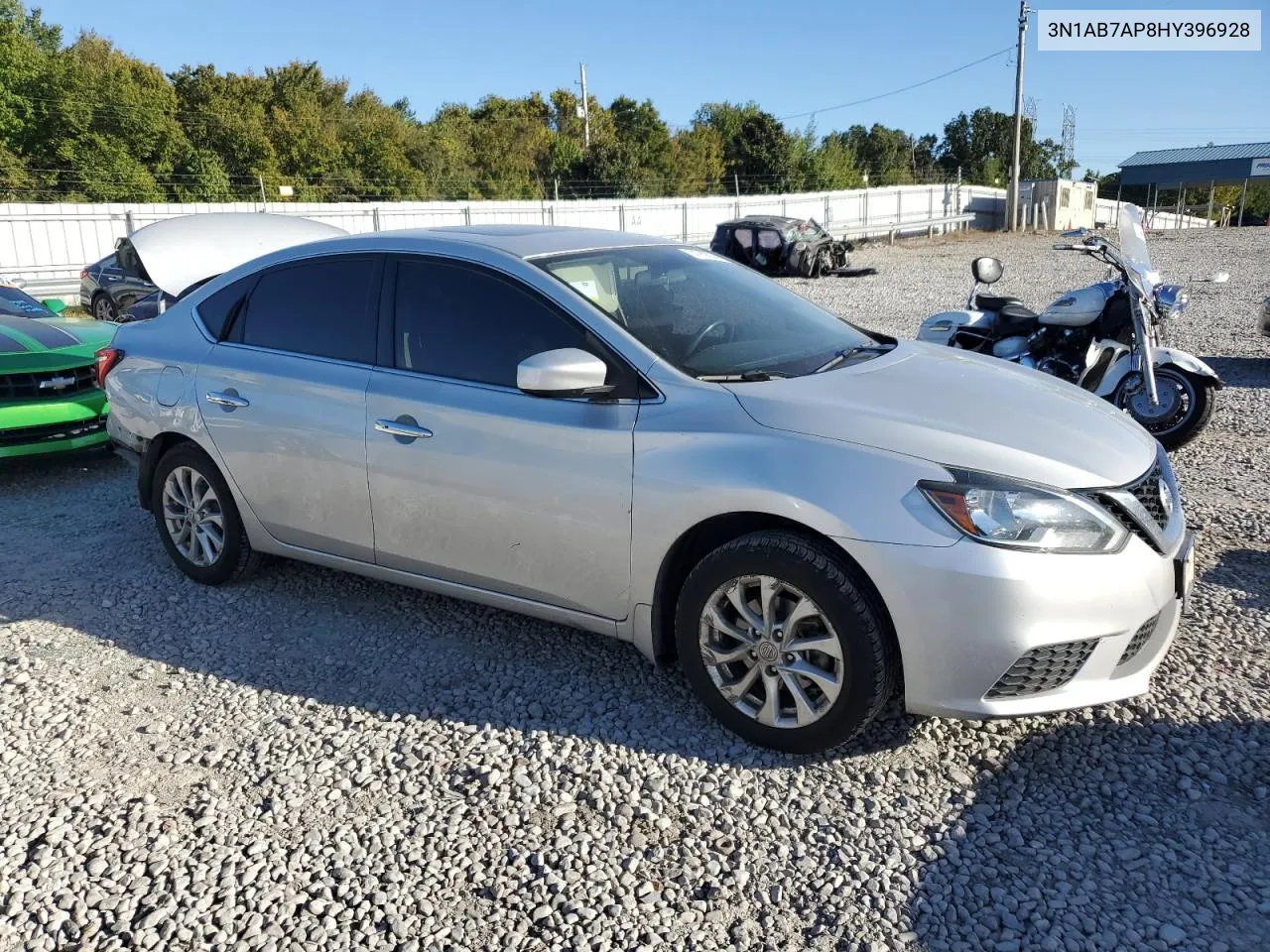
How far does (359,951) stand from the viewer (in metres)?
2.52

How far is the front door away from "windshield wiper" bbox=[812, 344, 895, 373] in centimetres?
80

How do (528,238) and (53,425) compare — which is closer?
(528,238)

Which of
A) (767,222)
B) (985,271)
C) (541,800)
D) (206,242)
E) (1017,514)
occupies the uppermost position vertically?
(767,222)

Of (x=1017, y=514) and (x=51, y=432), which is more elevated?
(x=1017, y=514)

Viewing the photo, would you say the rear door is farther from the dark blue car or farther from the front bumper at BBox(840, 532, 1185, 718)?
the dark blue car

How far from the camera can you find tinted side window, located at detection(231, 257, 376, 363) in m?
4.22

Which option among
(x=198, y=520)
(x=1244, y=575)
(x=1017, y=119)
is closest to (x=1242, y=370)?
(x=1244, y=575)

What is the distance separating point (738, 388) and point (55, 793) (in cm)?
257

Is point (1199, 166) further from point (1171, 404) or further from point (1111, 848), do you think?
point (1111, 848)

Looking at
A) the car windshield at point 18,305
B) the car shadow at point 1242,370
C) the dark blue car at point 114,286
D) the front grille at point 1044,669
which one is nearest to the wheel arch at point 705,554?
the front grille at point 1044,669

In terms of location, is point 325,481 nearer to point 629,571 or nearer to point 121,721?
point 121,721

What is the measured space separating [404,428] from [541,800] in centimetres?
154

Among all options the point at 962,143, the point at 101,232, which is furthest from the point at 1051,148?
the point at 101,232

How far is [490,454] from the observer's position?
369 cm
